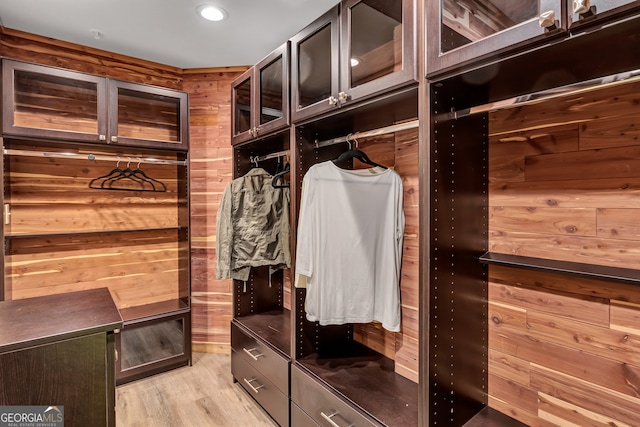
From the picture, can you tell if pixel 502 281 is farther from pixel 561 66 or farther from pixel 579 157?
pixel 561 66

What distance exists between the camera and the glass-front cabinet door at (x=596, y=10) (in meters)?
0.83

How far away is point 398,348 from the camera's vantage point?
74.3 inches

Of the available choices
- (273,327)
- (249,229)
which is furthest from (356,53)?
(273,327)

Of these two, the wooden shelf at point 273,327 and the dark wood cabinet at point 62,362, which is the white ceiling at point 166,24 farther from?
the wooden shelf at point 273,327

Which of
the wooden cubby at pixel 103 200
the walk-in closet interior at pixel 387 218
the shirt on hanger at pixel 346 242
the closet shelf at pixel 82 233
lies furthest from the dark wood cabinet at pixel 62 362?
the wooden cubby at pixel 103 200

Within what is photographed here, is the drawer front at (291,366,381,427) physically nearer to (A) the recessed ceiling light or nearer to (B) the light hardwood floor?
(B) the light hardwood floor

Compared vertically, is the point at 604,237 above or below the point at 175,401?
above

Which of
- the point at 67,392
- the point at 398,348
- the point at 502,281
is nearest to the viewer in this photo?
the point at 67,392

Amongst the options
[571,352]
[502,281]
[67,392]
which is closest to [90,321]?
[67,392]

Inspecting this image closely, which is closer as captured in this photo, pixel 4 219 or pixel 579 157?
pixel 579 157

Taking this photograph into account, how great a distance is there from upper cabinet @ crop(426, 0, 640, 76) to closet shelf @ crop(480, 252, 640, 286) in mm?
748

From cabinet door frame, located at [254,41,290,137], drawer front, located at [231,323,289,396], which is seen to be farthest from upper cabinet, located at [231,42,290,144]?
drawer front, located at [231,323,289,396]

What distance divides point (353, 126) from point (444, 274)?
3.33 feet

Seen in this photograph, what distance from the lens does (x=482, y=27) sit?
44.2 inches
